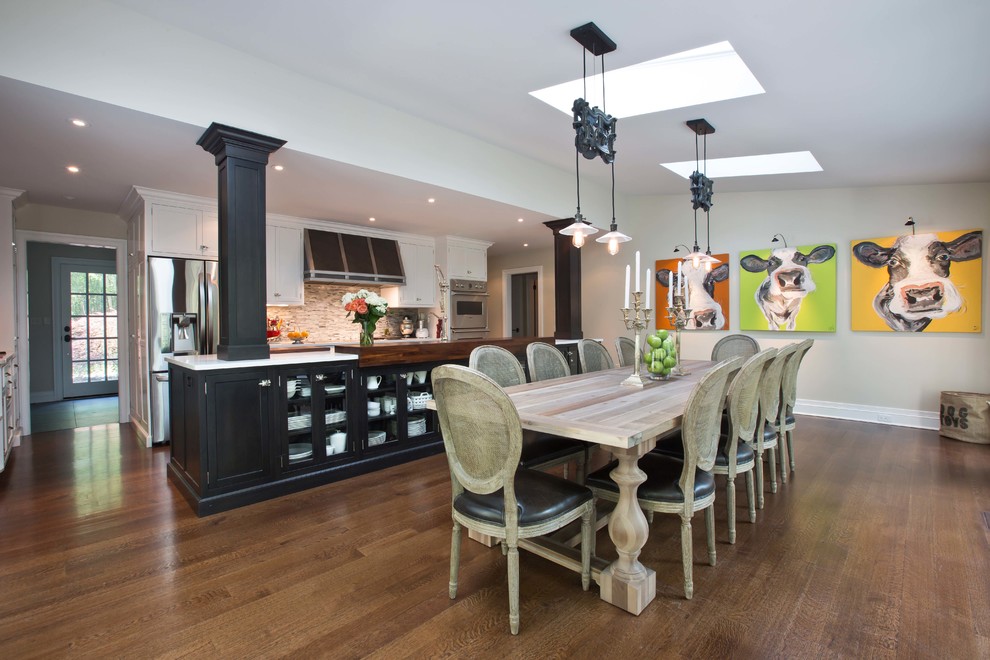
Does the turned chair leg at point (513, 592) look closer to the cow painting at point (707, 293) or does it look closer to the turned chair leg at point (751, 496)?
the turned chair leg at point (751, 496)

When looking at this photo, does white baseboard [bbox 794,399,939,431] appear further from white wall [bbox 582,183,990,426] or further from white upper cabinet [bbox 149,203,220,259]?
white upper cabinet [bbox 149,203,220,259]

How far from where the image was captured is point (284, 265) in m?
5.41

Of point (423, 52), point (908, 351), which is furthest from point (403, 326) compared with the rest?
point (908, 351)

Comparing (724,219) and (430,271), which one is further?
(430,271)

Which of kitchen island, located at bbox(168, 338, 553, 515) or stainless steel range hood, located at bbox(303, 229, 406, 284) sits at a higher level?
stainless steel range hood, located at bbox(303, 229, 406, 284)

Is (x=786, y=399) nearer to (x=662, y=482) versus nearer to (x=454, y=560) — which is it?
(x=662, y=482)

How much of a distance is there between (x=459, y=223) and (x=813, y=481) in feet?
14.3

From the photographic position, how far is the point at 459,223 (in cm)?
583

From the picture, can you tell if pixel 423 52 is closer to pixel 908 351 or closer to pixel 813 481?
pixel 813 481

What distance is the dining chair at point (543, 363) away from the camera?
3.27 metres

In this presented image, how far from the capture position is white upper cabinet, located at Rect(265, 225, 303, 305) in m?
5.32

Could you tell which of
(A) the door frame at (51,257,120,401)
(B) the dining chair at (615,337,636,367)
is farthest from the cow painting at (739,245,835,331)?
(A) the door frame at (51,257,120,401)

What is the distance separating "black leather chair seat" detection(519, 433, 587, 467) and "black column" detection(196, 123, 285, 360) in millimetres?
1807

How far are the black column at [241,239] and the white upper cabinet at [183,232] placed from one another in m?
1.54
